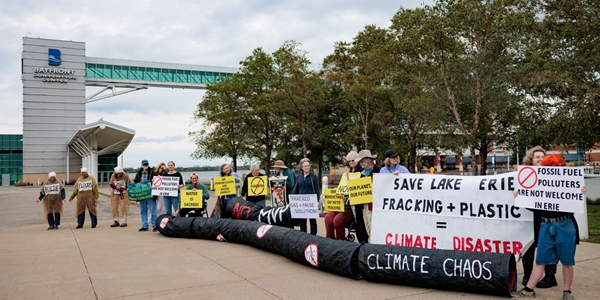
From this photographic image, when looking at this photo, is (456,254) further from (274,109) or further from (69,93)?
(69,93)

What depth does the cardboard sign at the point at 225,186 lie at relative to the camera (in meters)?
11.9

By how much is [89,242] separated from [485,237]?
8.59m

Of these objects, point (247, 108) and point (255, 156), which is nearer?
point (247, 108)

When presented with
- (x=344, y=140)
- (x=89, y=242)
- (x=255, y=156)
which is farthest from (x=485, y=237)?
(x=255, y=156)

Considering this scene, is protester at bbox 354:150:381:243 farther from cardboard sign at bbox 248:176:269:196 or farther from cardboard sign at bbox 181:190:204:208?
cardboard sign at bbox 181:190:204:208

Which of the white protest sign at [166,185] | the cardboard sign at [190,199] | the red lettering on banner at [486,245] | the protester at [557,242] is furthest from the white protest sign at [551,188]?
the white protest sign at [166,185]

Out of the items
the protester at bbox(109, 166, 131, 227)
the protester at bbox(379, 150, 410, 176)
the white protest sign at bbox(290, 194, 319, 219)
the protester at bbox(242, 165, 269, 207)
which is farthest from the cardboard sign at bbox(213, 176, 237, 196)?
the protester at bbox(379, 150, 410, 176)

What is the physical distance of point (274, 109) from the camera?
35.8 metres

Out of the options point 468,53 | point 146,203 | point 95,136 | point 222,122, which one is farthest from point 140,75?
point 146,203

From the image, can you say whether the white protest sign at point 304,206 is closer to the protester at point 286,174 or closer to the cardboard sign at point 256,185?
the protester at point 286,174

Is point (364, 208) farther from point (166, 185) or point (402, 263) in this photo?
point (166, 185)

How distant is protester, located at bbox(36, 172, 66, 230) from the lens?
525 inches

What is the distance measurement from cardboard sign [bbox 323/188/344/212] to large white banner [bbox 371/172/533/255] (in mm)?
1148

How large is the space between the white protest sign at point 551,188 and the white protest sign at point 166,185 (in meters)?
8.73
